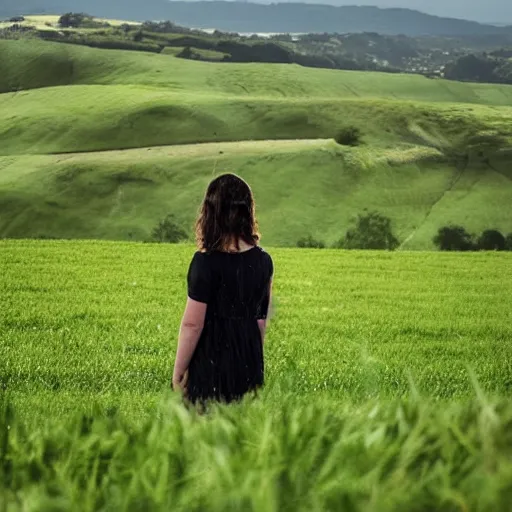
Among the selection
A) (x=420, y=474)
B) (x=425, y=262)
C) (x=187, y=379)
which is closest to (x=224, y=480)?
(x=420, y=474)

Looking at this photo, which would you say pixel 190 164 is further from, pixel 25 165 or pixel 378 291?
pixel 378 291

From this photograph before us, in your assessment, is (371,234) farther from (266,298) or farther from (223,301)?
(223,301)

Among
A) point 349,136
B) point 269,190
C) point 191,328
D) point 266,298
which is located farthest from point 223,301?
point 349,136

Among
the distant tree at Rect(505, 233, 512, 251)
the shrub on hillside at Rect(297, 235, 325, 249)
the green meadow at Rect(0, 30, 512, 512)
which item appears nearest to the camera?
the green meadow at Rect(0, 30, 512, 512)

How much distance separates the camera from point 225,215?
20.2ft

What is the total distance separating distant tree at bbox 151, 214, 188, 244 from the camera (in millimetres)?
111669

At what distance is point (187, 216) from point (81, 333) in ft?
345

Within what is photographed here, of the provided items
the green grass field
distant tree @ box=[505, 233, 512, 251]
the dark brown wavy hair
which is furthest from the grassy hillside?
the dark brown wavy hair

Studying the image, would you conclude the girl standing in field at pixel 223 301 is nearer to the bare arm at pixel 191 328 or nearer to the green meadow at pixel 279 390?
the bare arm at pixel 191 328

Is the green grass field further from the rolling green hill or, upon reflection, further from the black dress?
the rolling green hill

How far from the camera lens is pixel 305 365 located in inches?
492

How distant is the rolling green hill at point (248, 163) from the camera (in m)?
121

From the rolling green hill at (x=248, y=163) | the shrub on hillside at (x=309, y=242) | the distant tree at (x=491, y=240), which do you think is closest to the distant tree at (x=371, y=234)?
the rolling green hill at (x=248, y=163)

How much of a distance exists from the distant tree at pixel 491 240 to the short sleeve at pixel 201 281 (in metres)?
95.4
